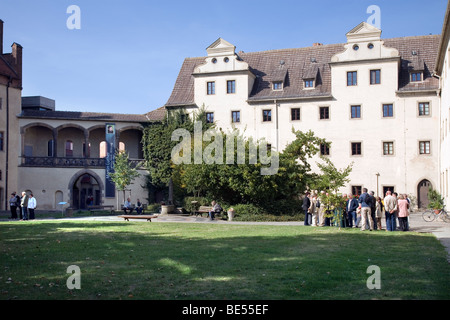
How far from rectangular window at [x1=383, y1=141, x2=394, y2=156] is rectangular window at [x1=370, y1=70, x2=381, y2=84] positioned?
5.14 meters

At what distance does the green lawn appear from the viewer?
8.41 m

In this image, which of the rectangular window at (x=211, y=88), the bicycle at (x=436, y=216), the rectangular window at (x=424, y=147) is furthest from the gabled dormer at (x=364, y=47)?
the bicycle at (x=436, y=216)

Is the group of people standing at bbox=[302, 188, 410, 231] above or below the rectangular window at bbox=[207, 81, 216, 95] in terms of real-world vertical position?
below

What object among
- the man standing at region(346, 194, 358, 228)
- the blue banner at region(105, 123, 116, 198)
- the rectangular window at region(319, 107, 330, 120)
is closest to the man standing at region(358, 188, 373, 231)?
the man standing at region(346, 194, 358, 228)

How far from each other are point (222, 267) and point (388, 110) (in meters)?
32.3

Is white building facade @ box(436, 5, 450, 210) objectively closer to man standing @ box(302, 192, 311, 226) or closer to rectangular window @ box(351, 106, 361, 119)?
rectangular window @ box(351, 106, 361, 119)

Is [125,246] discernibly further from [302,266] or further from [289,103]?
[289,103]

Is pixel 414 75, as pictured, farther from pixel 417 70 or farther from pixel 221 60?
pixel 221 60

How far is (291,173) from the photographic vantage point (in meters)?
30.8

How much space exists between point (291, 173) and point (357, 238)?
1341 cm

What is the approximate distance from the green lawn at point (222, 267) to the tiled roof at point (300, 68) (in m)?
25.5

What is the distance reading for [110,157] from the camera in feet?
150

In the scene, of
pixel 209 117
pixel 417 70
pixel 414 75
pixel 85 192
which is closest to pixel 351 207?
pixel 417 70
